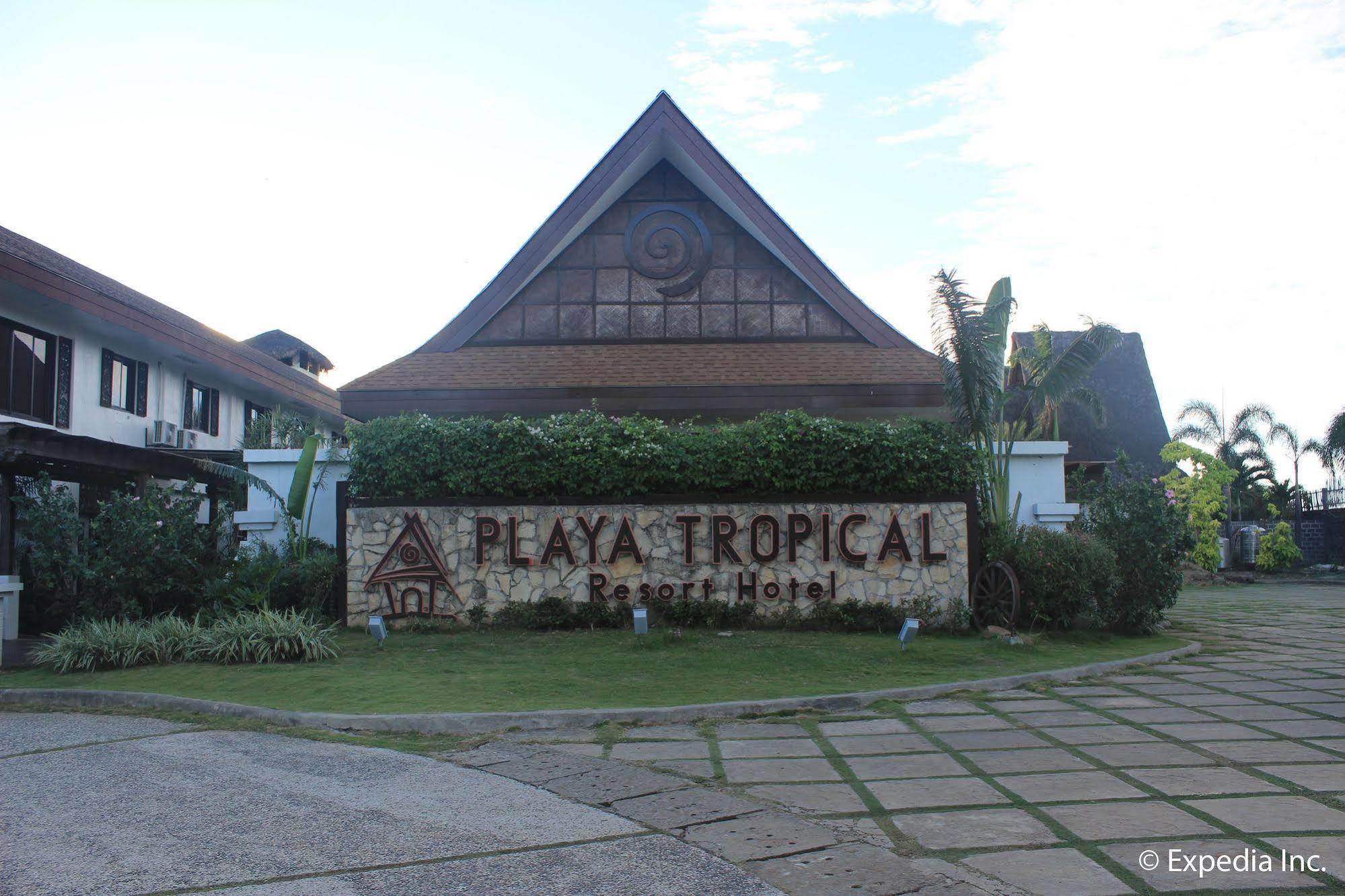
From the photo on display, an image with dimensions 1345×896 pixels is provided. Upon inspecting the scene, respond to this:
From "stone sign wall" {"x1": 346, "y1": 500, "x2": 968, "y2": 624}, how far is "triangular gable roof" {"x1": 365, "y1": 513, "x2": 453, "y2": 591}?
11 millimetres

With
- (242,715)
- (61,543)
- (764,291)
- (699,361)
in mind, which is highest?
(764,291)

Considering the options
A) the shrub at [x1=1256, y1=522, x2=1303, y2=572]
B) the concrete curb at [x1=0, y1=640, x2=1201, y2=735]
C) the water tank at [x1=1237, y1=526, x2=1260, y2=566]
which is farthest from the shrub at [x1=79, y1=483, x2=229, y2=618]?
the water tank at [x1=1237, y1=526, x2=1260, y2=566]

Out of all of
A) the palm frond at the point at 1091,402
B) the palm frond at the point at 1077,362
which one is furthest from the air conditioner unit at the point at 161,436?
the palm frond at the point at 1091,402

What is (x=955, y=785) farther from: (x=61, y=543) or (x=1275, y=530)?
(x=1275, y=530)

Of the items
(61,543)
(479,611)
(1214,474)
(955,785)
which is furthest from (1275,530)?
(61,543)

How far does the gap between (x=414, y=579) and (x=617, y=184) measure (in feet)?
24.2

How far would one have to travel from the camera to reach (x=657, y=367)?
49.5ft

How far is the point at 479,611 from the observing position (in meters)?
11.7

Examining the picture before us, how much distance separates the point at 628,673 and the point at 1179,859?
5.43 metres

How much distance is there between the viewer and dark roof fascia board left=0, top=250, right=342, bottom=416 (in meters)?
14.1

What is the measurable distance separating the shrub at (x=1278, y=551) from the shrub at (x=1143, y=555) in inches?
646

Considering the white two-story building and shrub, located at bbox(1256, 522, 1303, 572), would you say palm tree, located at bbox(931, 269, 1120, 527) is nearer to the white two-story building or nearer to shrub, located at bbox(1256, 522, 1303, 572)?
the white two-story building

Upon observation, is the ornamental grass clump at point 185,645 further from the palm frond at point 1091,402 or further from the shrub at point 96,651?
the palm frond at point 1091,402

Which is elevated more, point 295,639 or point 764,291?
point 764,291
